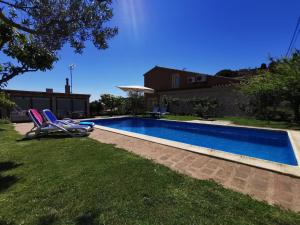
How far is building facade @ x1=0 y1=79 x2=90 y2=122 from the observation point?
1406cm

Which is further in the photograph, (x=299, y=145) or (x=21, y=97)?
(x=21, y=97)

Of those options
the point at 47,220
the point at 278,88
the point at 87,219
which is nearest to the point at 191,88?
the point at 278,88

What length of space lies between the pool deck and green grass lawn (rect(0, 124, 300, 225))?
28 cm

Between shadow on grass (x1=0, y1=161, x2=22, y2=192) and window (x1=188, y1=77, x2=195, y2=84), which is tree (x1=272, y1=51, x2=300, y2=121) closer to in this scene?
window (x1=188, y1=77, x2=195, y2=84)

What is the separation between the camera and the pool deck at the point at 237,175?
2.73m

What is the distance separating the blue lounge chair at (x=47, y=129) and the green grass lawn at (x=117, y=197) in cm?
361

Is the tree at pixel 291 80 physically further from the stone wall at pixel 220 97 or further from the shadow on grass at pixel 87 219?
the shadow on grass at pixel 87 219

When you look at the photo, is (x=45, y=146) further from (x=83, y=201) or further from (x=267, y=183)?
(x=267, y=183)

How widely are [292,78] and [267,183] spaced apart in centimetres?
1206

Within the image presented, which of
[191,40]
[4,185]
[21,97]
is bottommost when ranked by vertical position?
[4,185]

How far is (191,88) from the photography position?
1933 cm

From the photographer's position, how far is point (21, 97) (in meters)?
14.6

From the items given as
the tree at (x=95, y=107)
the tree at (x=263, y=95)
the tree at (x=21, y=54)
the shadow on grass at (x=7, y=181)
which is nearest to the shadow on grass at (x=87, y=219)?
the shadow on grass at (x=7, y=181)

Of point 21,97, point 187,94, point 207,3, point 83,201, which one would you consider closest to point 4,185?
point 83,201
